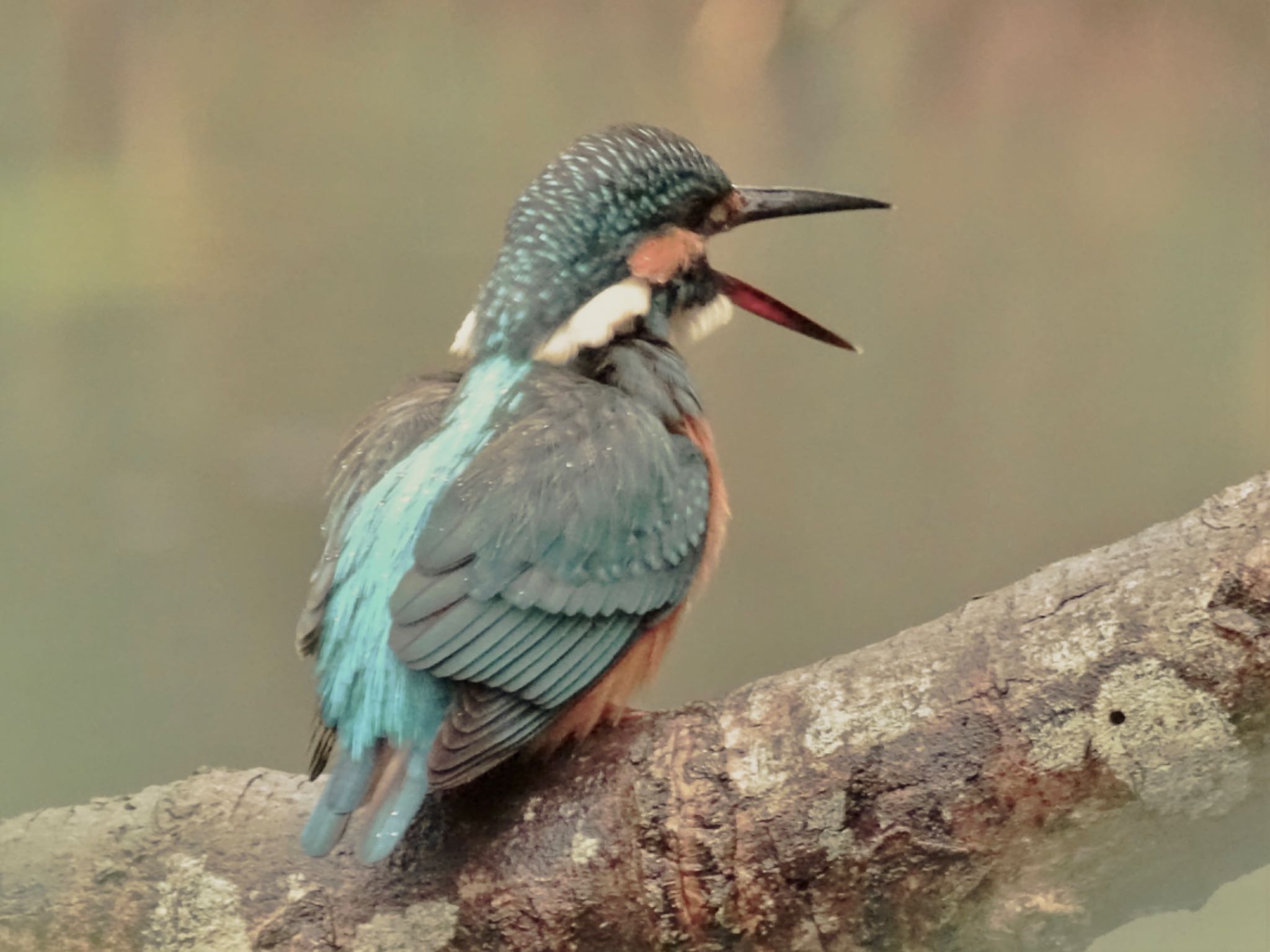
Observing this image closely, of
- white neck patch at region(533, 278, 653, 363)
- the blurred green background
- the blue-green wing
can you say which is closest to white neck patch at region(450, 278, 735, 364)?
white neck patch at region(533, 278, 653, 363)

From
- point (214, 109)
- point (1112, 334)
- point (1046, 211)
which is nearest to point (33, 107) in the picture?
point (214, 109)

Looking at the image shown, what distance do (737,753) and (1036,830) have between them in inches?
8.9

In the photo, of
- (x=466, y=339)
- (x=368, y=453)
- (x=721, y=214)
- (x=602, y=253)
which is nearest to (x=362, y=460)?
(x=368, y=453)

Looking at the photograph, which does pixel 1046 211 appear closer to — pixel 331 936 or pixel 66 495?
pixel 331 936

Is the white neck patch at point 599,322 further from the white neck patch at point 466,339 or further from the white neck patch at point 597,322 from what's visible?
the white neck patch at point 466,339

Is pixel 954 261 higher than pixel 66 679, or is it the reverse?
pixel 954 261

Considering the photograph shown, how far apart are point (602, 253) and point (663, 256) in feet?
0.25

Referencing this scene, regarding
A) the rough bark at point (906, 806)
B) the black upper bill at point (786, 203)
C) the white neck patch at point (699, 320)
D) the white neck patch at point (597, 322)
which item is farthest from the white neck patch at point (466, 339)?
the rough bark at point (906, 806)

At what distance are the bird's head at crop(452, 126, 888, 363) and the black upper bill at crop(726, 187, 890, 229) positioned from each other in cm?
7

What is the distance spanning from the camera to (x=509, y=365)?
1.16 m

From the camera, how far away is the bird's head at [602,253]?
3.90 ft

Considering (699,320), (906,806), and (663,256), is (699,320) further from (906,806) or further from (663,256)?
(906,806)

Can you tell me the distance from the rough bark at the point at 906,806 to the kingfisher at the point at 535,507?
0.29 ft

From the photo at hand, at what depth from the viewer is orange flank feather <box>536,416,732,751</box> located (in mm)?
951
